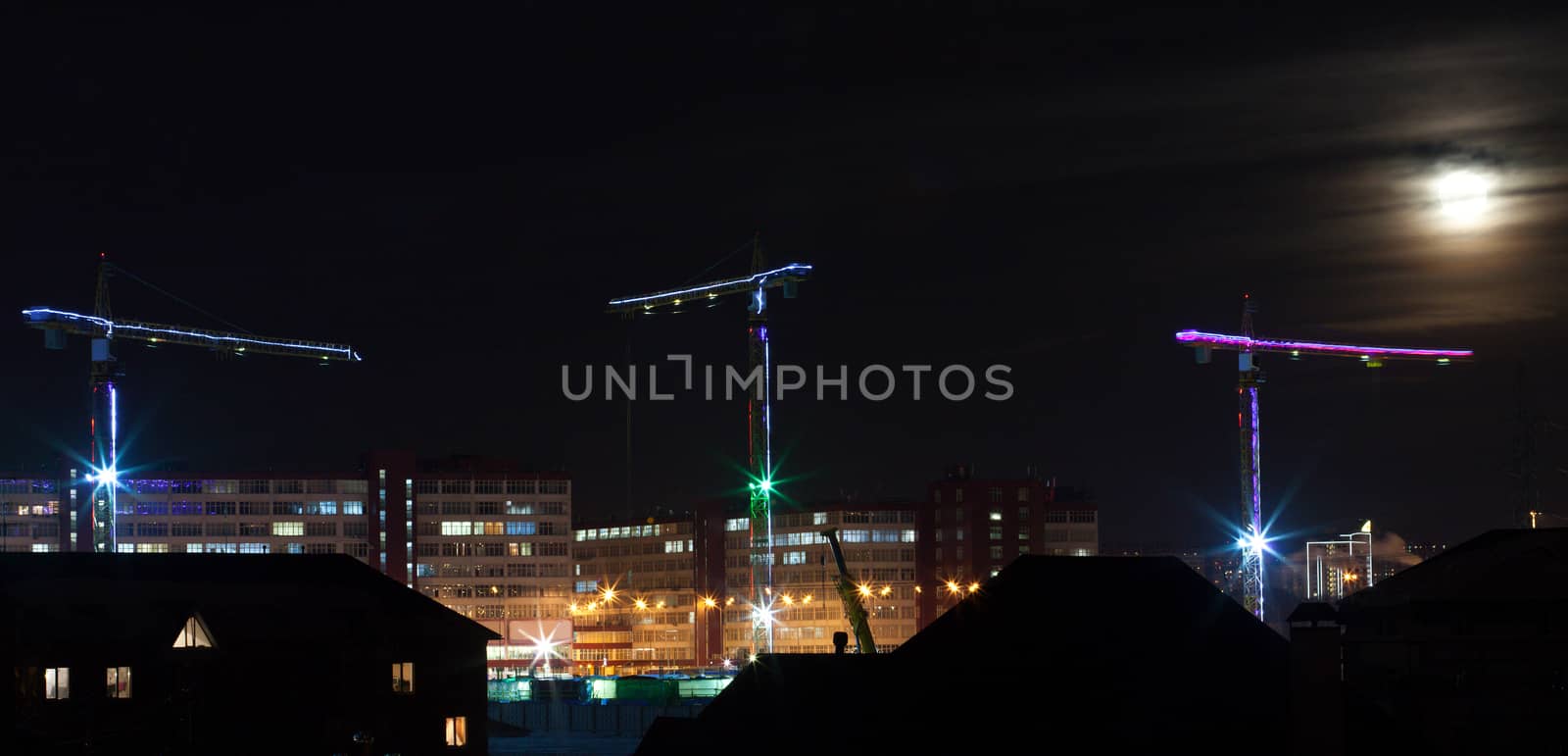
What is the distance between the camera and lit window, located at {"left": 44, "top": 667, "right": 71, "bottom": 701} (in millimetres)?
69000

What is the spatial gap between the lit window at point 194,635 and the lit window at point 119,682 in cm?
211

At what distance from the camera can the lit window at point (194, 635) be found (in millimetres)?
71062

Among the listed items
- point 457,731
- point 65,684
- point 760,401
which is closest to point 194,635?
point 65,684

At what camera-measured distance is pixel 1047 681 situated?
38.5 meters

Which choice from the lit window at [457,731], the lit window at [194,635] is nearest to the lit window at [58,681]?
the lit window at [194,635]

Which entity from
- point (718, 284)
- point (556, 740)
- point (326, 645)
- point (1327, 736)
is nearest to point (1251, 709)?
point (1327, 736)

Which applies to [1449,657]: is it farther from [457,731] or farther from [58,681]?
[58,681]

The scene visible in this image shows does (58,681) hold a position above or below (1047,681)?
below

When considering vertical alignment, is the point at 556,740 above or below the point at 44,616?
below

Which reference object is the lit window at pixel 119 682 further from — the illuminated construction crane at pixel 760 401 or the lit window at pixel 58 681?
the illuminated construction crane at pixel 760 401

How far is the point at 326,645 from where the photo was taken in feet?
242

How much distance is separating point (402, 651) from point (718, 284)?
11763 cm

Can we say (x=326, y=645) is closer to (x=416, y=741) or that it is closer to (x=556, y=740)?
(x=416, y=741)

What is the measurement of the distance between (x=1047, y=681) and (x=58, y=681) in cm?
4372
